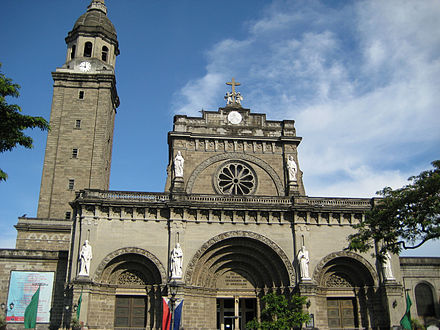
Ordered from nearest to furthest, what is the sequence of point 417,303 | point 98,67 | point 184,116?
point 417,303 < point 184,116 < point 98,67

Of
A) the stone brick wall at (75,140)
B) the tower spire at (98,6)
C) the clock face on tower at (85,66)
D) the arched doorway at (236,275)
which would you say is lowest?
the arched doorway at (236,275)

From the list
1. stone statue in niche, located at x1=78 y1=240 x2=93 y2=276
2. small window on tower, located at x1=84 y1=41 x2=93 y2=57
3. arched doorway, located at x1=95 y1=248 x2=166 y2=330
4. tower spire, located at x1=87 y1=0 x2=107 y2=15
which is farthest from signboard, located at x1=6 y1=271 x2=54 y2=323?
tower spire, located at x1=87 y1=0 x2=107 y2=15

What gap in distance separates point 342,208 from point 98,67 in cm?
2625

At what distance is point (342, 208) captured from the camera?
3028 centimetres

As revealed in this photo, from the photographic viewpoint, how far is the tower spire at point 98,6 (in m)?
46.2

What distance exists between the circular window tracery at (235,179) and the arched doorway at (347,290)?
7806 millimetres

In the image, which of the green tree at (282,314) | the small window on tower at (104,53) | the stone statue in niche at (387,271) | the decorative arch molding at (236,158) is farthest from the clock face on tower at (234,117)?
the small window on tower at (104,53)

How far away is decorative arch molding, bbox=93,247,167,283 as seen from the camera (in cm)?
2733

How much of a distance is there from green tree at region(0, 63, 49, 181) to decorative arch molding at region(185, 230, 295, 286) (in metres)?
13.6

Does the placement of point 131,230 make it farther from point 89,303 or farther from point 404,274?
point 404,274

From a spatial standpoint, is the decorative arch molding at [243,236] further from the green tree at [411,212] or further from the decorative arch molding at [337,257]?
the green tree at [411,212]

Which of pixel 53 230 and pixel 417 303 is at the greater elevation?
pixel 53 230

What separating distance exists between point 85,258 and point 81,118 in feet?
53.5

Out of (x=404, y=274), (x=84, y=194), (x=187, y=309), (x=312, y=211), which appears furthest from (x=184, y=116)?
(x=404, y=274)
